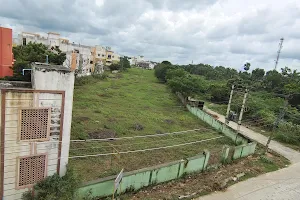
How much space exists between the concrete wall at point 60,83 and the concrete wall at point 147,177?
1.34m

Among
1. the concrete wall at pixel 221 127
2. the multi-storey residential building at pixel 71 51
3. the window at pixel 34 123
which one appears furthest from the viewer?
the multi-storey residential building at pixel 71 51

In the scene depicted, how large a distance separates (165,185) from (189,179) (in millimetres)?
1456

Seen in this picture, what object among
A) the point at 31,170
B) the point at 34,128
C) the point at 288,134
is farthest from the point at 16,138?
the point at 288,134

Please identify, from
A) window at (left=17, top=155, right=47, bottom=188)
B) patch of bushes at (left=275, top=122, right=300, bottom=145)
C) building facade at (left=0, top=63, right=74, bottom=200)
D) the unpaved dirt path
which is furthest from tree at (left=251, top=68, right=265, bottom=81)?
window at (left=17, top=155, right=47, bottom=188)

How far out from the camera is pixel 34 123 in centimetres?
659

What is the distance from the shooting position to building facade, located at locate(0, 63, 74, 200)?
623 cm

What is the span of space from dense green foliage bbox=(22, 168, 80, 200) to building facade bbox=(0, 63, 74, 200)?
0.29 meters

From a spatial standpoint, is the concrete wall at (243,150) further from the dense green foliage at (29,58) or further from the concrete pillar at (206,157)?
the dense green foliage at (29,58)

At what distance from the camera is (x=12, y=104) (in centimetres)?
616

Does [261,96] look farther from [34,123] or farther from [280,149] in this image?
[34,123]

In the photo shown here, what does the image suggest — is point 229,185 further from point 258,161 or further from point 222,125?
point 222,125

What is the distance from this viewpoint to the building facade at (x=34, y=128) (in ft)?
20.4

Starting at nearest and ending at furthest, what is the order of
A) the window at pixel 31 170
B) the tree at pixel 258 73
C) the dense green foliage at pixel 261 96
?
1. the window at pixel 31 170
2. the dense green foliage at pixel 261 96
3. the tree at pixel 258 73

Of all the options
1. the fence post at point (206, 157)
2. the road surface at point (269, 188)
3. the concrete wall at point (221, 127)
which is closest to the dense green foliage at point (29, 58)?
the fence post at point (206, 157)
